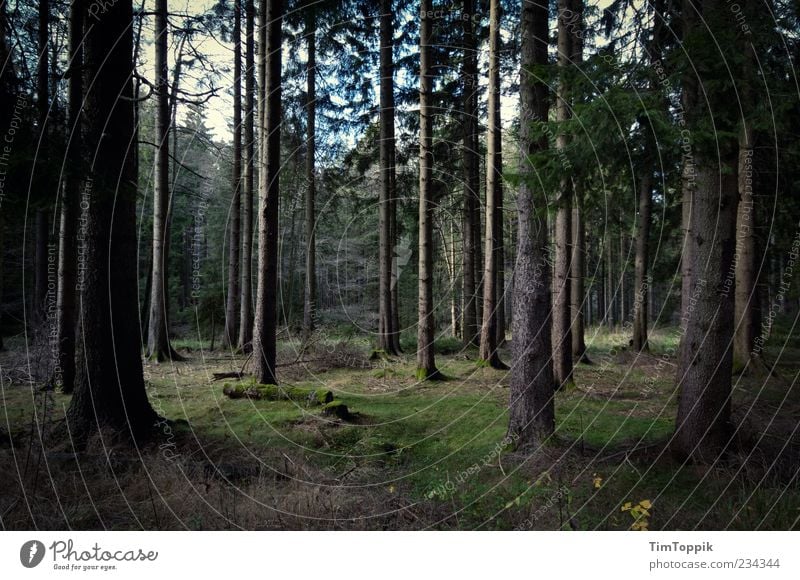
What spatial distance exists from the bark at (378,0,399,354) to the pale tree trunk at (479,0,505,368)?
354 cm

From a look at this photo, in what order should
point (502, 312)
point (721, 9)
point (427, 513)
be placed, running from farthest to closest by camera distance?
point (502, 312), point (721, 9), point (427, 513)

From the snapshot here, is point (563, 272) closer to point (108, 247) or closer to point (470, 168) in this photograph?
point (470, 168)

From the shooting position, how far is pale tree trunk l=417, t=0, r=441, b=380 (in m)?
11.2

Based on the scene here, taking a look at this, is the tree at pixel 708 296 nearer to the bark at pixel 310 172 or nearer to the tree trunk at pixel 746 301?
the tree trunk at pixel 746 301

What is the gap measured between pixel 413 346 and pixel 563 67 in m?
13.8

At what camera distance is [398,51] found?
52.3 feet

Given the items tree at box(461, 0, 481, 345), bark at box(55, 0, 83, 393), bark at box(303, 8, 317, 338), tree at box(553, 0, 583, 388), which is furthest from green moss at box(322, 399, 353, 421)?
tree at box(461, 0, 481, 345)

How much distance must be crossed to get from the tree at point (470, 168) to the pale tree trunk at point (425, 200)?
2.63m

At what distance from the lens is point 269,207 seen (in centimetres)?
948

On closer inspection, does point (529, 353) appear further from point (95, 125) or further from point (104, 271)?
point (95, 125)

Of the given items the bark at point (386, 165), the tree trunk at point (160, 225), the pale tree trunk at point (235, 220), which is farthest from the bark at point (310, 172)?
the tree trunk at point (160, 225)

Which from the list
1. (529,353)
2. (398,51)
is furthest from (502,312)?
(529,353)

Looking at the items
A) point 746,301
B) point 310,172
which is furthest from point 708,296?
point 310,172

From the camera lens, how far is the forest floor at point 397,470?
4.27 meters
